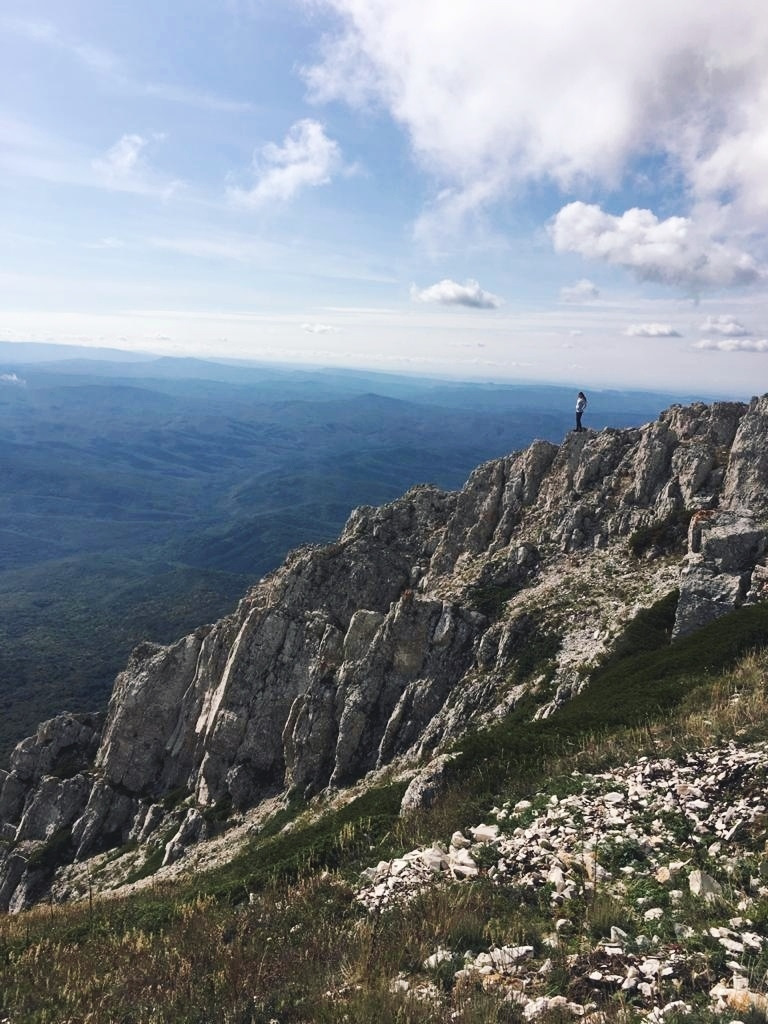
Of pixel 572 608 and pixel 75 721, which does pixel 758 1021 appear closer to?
pixel 572 608

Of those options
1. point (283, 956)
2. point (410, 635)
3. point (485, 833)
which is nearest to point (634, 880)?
point (485, 833)

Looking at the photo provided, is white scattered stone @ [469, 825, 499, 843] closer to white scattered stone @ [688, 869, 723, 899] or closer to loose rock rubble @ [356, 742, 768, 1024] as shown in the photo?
loose rock rubble @ [356, 742, 768, 1024]

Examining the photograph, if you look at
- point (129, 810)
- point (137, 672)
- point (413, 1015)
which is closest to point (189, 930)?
point (413, 1015)

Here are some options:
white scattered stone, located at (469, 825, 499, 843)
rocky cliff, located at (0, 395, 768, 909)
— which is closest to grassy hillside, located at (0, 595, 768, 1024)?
white scattered stone, located at (469, 825, 499, 843)

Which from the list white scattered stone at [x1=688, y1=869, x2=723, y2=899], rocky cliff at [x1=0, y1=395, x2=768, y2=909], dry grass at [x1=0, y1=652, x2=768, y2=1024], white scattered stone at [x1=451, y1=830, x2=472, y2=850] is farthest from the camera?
rocky cliff at [x1=0, y1=395, x2=768, y2=909]

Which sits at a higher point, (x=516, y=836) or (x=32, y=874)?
(x=516, y=836)

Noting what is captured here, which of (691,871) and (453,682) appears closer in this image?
(691,871)

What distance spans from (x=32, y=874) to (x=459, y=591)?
55281mm

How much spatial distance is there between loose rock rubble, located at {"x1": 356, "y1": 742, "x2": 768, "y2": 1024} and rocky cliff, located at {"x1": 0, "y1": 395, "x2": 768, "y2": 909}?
22047 millimetres

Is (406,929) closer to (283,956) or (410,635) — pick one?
(283,956)

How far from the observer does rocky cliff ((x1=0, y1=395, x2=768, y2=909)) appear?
4597cm

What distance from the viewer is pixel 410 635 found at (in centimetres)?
5600

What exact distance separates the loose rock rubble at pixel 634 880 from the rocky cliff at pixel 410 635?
2205 cm

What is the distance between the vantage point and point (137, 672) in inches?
3162
